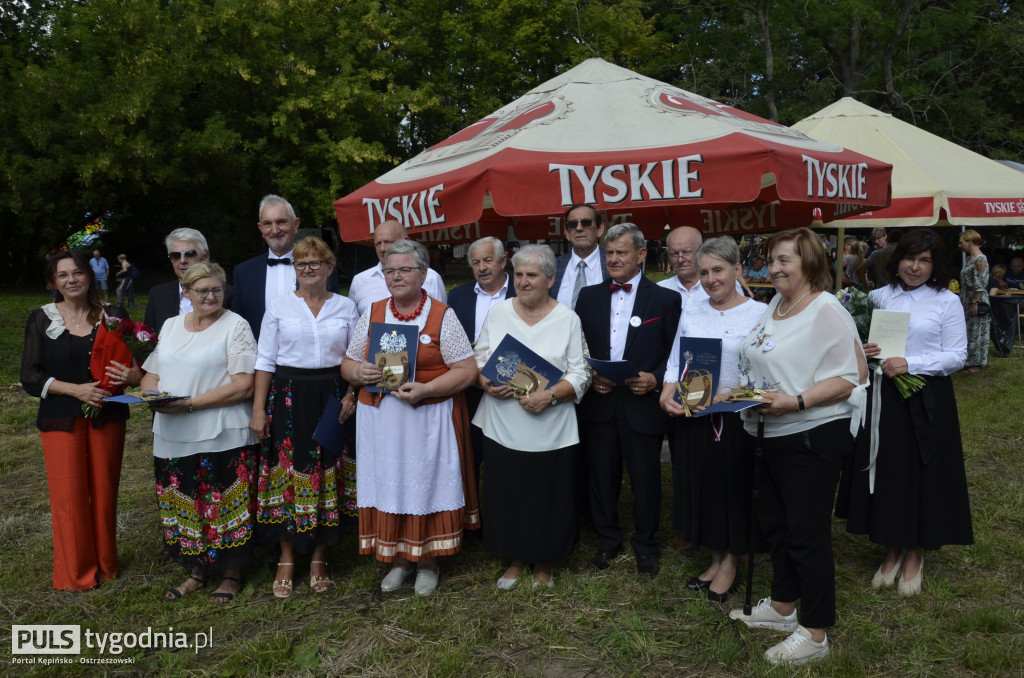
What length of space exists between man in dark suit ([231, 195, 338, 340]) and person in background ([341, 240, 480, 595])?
2.44 ft

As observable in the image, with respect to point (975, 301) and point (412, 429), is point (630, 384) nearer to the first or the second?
point (412, 429)

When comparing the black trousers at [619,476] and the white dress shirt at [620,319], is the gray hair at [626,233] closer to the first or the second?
the white dress shirt at [620,319]

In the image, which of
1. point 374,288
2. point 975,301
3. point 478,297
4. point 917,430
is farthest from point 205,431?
point 975,301

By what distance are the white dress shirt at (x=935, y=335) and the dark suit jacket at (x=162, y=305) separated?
12.9 ft

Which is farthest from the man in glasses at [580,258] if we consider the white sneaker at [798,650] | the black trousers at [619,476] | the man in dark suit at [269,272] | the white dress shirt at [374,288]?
the white sneaker at [798,650]

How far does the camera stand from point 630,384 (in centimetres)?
414

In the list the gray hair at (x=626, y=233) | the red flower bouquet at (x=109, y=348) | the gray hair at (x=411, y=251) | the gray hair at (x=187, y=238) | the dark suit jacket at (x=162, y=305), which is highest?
the gray hair at (x=187, y=238)

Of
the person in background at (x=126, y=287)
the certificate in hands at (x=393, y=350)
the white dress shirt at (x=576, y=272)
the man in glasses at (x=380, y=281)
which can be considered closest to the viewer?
the certificate in hands at (x=393, y=350)

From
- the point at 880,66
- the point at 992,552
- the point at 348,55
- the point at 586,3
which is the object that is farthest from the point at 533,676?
the point at 586,3

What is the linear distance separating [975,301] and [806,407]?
883cm

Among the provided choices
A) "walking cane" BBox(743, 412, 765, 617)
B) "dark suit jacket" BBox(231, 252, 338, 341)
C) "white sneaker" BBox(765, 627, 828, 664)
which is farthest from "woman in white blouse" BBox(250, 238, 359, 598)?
"white sneaker" BBox(765, 627, 828, 664)

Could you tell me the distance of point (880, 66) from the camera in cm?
2280

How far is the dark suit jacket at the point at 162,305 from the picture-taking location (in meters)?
4.44

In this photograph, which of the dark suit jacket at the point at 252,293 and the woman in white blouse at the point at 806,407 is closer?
the woman in white blouse at the point at 806,407
